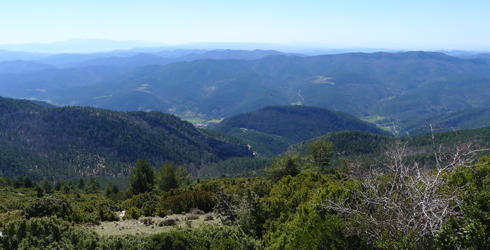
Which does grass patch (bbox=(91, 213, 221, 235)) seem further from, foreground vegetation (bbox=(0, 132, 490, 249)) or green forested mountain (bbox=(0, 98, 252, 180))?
green forested mountain (bbox=(0, 98, 252, 180))

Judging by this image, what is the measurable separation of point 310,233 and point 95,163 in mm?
157177

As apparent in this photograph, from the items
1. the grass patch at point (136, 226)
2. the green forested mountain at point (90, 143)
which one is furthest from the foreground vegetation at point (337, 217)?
the green forested mountain at point (90, 143)

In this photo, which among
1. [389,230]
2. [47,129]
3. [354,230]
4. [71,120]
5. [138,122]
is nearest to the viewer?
[389,230]

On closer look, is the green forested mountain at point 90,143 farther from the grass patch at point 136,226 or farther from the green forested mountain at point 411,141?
the grass patch at point 136,226

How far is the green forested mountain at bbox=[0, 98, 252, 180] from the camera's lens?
429 feet

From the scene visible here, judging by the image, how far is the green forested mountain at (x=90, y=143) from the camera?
130750 millimetres

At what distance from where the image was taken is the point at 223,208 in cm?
2359

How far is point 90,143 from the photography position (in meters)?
160

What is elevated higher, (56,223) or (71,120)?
(56,223)

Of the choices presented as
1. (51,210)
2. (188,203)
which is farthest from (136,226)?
(188,203)

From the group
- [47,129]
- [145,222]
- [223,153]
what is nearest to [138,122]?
[47,129]

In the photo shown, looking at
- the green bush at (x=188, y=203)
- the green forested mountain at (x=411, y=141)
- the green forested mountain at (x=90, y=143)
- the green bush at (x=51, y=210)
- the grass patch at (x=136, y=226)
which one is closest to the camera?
the grass patch at (x=136, y=226)

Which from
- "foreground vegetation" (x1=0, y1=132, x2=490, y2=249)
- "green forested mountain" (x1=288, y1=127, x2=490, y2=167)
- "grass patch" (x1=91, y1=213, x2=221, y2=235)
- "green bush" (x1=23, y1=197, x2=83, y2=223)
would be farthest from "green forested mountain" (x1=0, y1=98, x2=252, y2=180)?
"grass patch" (x1=91, y1=213, x2=221, y2=235)

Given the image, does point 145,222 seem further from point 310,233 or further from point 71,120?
point 71,120
